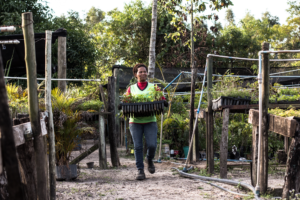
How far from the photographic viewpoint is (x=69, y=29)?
12.6m

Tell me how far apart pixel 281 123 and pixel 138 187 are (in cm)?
213

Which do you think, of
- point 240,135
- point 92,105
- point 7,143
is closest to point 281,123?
point 7,143

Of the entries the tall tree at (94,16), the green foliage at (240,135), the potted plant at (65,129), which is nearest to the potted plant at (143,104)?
the potted plant at (65,129)

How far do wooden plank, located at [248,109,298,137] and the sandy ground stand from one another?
2.99ft

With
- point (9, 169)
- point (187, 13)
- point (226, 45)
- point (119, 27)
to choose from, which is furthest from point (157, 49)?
point (9, 169)

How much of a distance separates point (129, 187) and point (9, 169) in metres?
2.78

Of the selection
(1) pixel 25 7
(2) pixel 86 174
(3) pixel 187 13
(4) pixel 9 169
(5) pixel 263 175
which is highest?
(1) pixel 25 7

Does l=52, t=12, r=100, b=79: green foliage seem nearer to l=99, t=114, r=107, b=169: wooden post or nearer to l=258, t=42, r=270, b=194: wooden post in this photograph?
l=99, t=114, r=107, b=169: wooden post

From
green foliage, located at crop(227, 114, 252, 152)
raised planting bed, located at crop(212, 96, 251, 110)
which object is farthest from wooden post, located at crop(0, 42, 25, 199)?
green foliage, located at crop(227, 114, 252, 152)

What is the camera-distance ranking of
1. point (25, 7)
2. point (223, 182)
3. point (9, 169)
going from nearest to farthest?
point (9, 169) < point (223, 182) < point (25, 7)

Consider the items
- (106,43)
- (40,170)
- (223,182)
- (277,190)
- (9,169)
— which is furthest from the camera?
(106,43)

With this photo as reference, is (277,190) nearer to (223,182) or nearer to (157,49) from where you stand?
(223,182)

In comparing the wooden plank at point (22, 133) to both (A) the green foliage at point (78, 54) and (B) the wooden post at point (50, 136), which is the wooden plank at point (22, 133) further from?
(A) the green foliage at point (78, 54)

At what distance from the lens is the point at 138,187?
4480 mm
